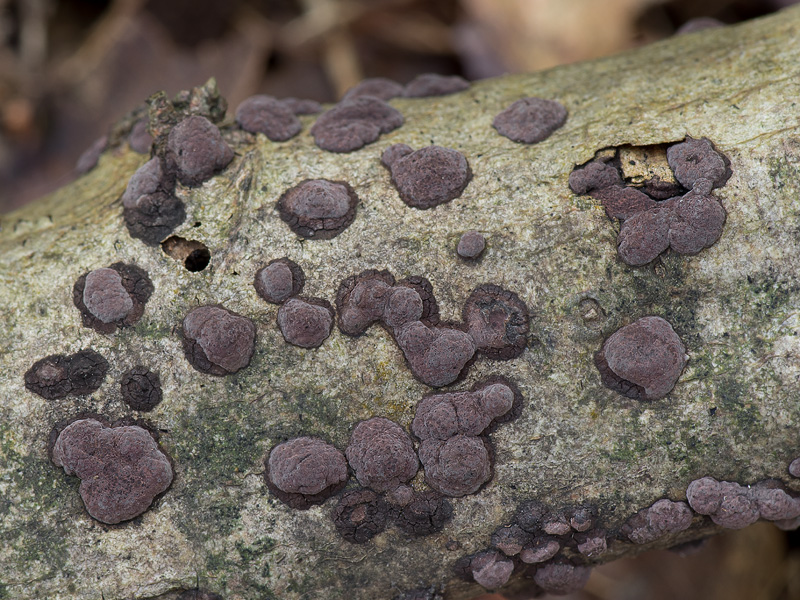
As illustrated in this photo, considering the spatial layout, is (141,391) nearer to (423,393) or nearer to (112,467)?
(112,467)

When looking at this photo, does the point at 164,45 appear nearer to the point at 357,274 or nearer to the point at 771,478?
the point at 357,274

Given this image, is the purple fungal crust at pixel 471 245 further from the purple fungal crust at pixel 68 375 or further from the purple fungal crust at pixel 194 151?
the purple fungal crust at pixel 68 375

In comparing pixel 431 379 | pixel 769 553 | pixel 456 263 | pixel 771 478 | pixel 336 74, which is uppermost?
pixel 336 74

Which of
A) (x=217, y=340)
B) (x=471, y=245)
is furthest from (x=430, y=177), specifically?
(x=217, y=340)

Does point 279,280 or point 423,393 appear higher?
point 279,280

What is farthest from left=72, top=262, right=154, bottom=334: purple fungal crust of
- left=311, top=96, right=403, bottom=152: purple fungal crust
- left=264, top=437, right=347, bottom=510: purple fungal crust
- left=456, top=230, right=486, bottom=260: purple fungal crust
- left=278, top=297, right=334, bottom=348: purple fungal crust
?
left=456, top=230, right=486, bottom=260: purple fungal crust

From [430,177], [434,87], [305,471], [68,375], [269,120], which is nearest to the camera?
[305,471]

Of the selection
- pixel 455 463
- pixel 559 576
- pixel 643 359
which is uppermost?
pixel 643 359

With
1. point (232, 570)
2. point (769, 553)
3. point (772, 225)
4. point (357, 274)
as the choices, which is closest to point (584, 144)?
point (772, 225)
